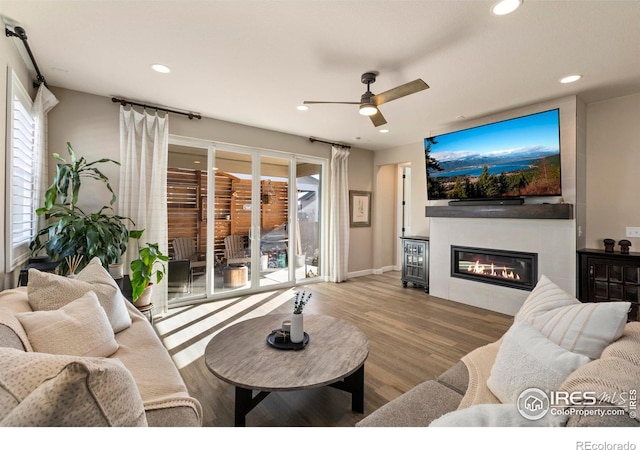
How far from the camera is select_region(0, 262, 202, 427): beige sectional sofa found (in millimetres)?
612

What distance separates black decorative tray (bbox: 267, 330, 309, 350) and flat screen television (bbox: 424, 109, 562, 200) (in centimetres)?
314

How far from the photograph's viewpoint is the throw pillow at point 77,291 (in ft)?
5.19

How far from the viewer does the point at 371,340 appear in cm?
281

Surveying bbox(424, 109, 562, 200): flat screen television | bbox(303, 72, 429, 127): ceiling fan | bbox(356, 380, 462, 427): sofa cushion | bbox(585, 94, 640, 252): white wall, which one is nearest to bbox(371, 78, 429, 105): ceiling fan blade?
bbox(303, 72, 429, 127): ceiling fan

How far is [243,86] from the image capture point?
296 centimetres

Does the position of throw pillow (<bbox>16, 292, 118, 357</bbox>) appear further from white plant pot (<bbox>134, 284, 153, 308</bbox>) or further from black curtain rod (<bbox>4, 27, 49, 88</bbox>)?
black curtain rod (<bbox>4, 27, 49, 88</bbox>)

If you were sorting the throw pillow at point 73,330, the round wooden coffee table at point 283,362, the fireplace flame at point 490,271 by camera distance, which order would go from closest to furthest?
the throw pillow at point 73,330 → the round wooden coffee table at point 283,362 → the fireplace flame at point 490,271

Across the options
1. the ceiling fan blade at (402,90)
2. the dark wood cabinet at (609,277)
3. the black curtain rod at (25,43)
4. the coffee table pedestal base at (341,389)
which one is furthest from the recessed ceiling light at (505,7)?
the black curtain rod at (25,43)

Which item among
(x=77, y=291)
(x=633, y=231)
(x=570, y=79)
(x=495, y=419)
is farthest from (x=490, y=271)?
(x=77, y=291)

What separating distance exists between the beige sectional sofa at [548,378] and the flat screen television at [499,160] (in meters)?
2.35

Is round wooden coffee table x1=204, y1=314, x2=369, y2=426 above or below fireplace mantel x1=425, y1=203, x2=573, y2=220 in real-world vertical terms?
below

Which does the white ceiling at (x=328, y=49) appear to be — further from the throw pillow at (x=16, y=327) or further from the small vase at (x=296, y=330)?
the small vase at (x=296, y=330)

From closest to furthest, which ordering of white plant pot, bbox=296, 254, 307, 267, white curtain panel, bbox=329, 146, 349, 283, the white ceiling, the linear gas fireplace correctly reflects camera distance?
1. the white ceiling
2. the linear gas fireplace
3. white plant pot, bbox=296, 254, 307, 267
4. white curtain panel, bbox=329, 146, 349, 283

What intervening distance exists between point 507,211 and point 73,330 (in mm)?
4156
